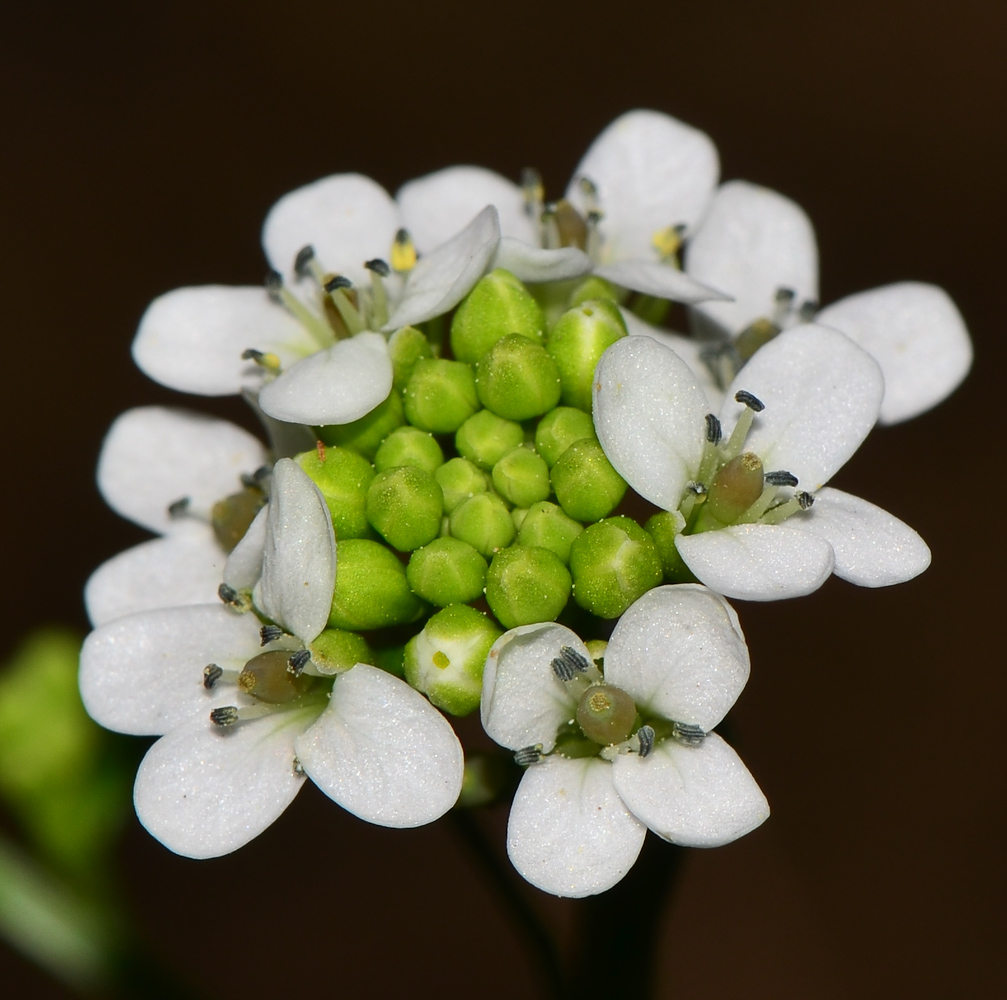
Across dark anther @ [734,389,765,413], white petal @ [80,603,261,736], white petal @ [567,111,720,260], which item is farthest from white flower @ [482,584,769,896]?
white petal @ [567,111,720,260]

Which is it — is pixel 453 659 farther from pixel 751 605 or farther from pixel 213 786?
pixel 751 605

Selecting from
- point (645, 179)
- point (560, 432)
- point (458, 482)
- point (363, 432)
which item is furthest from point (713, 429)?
point (645, 179)

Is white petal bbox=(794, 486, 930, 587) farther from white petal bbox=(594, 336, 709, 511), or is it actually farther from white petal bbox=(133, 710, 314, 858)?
white petal bbox=(133, 710, 314, 858)

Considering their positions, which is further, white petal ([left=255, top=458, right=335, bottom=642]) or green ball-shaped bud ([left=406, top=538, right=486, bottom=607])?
green ball-shaped bud ([left=406, top=538, right=486, bottom=607])

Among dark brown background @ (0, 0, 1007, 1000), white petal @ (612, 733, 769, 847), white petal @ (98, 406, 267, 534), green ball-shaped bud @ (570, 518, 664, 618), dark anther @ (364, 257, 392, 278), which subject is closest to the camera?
white petal @ (612, 733, 769, 847)

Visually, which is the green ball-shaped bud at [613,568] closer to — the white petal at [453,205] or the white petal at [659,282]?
the white petal at [659,282]

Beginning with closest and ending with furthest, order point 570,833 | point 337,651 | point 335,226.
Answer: point 570,833 < point 337,651 < point 335,226
